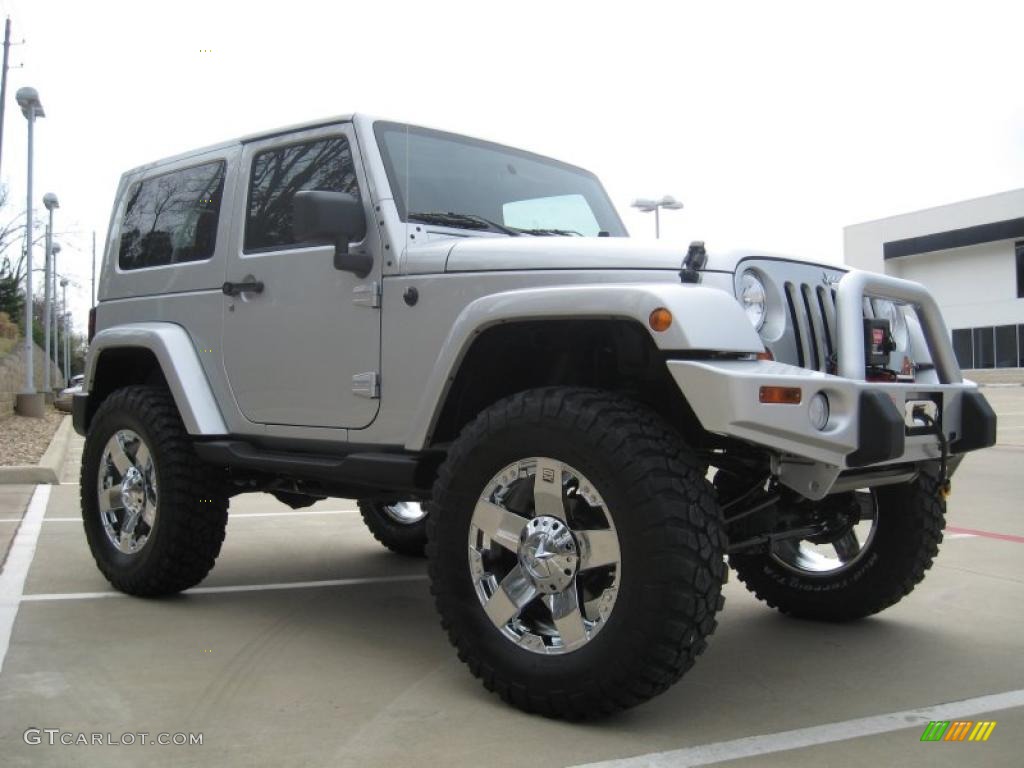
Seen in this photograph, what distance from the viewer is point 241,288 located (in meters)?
4.75

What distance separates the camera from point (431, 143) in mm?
4562

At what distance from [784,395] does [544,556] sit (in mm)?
936

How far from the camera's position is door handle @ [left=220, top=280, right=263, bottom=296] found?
15.3 ft

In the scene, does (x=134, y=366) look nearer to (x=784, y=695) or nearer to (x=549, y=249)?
(x=549, y=249)

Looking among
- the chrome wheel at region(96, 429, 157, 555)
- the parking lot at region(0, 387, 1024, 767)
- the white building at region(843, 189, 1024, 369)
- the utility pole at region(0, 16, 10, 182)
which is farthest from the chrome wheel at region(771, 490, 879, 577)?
the white building at region(843, 189, 1024, 369)

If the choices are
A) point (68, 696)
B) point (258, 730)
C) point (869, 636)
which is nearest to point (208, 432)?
point (68, 696)

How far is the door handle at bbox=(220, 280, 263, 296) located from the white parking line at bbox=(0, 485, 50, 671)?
70.1 inches

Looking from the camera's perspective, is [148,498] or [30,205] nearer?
[148,498]

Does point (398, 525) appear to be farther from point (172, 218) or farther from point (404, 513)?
point (172, 218)

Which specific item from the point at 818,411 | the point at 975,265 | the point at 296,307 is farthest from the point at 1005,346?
the point at 818,411

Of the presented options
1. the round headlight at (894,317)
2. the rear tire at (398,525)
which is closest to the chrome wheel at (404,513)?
the rear tire at (398,525)

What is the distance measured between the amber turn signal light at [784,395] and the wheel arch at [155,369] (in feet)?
9.13

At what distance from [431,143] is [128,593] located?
8.98ft

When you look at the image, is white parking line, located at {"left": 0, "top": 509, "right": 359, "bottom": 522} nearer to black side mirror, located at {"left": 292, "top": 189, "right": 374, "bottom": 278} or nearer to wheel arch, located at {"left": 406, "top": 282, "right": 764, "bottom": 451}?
black side mirror, located at {"left": 292, "top": 189, "right": 374, "bottom": 278}
